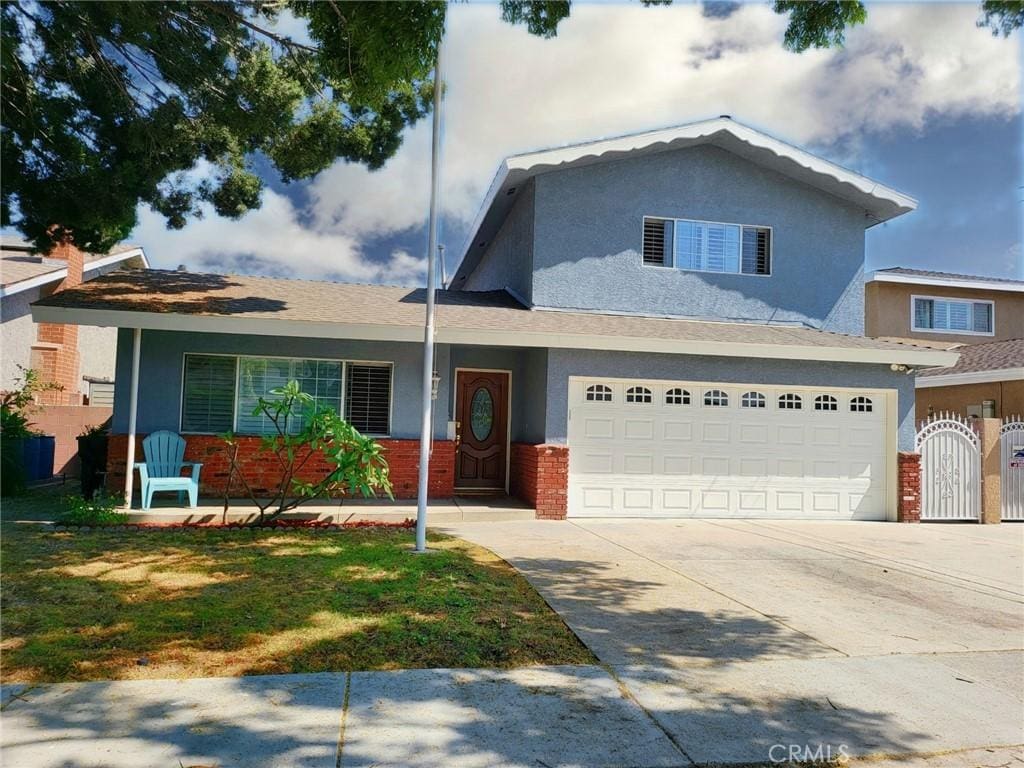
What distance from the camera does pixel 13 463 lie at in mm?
11297

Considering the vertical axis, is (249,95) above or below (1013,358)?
above

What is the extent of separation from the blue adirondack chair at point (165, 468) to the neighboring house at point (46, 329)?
634 centimetres

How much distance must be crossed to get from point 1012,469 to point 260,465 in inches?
521

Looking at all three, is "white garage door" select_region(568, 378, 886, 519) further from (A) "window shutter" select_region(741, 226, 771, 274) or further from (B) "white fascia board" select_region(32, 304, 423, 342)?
(B) "white fascia board" select_region(32, 304, 423, 342)

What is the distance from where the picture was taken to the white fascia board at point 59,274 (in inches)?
592

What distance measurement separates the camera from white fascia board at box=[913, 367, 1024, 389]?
15.2 metres

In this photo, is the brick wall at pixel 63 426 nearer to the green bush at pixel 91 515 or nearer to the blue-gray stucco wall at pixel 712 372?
the green bush at pixel 91 515

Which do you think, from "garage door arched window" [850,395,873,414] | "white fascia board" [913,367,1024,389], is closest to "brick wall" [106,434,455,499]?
"garage door arched window" [850,395,873,414]

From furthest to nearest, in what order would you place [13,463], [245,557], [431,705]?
[13,463] → [245,557] → [431,705]

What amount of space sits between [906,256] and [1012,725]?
20.3 meters

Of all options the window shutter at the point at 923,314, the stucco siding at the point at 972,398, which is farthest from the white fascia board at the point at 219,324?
the window shutter at the point at 923,314

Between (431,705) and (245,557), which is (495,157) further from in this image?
(431,705)

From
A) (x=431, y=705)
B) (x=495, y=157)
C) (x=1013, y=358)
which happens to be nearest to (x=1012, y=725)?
(x=431, y=705)

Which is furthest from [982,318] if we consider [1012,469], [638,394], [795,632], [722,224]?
[795,632]
